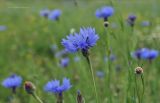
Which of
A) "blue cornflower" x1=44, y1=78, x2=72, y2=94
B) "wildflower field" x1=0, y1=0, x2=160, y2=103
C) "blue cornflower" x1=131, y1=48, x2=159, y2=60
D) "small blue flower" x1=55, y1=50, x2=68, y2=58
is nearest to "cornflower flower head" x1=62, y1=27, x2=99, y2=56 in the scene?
"wildflower field" x1=0, y1=0, x2=160, y2=103

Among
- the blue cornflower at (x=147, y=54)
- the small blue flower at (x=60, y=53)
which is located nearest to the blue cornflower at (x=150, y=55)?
the blue cornflower at (x=147, y=54)

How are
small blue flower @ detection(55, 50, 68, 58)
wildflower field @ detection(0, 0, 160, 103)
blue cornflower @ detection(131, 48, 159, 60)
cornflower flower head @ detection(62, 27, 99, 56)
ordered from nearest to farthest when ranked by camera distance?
cornflower flower head @ detection(62, 27, 99, 56)
wildflower field @ detection(0, 0, 160, 103)
blue cornflower @ detection(131, 48, 159, 60)
small blue flower @ detection(55, 50, 68, 58)

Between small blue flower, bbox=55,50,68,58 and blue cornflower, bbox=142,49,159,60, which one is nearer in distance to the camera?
blue cornflower, bbox=142,49,159,60

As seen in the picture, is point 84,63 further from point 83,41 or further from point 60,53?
point 83,41

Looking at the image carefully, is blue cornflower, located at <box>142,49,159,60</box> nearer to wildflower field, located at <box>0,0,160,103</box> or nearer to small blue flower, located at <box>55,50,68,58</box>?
wildflower field, located at <box>0,0,160,103</box>

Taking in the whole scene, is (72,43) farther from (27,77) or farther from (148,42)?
(148,42)

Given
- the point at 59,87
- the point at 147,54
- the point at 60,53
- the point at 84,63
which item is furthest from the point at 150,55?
the point at 60,53

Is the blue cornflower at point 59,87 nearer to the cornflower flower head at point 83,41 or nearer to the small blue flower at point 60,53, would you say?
the cornflower flower head at point 83,41
